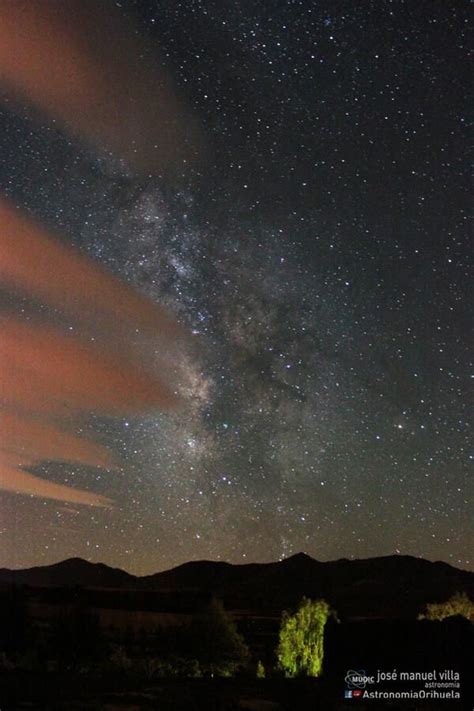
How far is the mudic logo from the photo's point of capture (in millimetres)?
12414

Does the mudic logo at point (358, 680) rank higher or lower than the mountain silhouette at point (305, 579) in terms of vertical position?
lower

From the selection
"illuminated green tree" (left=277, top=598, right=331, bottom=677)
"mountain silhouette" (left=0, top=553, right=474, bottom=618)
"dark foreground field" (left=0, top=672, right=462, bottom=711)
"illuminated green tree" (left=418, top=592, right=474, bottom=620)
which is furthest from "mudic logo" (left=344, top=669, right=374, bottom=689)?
"mountain silhouette" (left=0, top=553, right=474, bottom=618)

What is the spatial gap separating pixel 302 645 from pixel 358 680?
33.1ft

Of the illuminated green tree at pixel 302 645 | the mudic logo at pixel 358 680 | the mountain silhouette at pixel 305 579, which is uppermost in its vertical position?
the mountain silhouette at pixel 305 579

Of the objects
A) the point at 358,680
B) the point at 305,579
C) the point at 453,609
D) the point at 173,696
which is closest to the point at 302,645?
the point at 453,609

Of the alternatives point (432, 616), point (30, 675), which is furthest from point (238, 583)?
point (30, 675)

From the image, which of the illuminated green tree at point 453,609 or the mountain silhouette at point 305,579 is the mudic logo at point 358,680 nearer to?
the illuminated green tree at point 453,609

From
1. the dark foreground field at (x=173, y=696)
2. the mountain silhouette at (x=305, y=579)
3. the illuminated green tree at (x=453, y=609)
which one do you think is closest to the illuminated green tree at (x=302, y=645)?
the dark foreground field at (x=173, y=696)

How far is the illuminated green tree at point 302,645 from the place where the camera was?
21719 mm

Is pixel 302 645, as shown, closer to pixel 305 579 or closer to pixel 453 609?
pixel 453 609

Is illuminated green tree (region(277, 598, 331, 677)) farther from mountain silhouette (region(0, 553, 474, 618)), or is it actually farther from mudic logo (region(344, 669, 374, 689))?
mountain silhouette (region(0, 553, 474, 618))

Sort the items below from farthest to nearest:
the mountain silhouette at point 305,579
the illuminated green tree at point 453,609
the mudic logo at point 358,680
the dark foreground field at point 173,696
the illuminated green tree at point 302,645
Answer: the mountain silhouette at point 305,579 < the illuminated green tree at point 453,609 < the illuminated green tree at point 302,645 < the mudic logo at point 358,680 < the dark foreground field at point 173,696

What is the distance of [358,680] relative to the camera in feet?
40.8

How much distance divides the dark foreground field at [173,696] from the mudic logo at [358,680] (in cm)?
24
